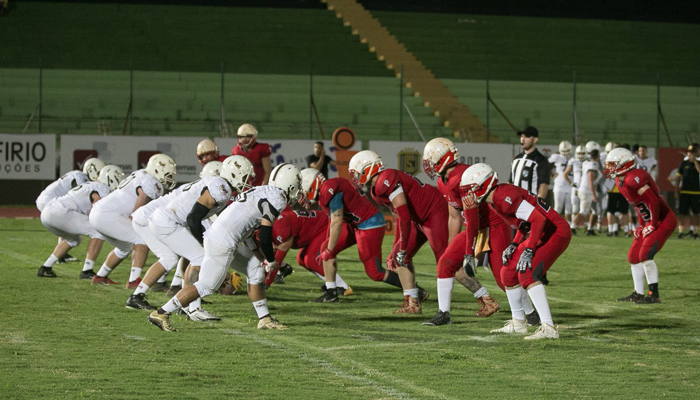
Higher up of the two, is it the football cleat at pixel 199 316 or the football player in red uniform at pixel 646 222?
the football player in red uniform at pixel 646 222

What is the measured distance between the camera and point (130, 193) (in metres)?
10.2

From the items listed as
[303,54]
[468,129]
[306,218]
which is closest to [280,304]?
[306,218]

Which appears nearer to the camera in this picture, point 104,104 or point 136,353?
point 136,353

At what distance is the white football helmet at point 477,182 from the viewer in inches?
288

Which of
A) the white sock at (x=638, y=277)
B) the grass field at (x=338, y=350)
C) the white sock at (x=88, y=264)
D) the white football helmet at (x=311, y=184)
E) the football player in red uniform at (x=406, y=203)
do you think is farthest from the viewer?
the white sock at (x=88, y=264)

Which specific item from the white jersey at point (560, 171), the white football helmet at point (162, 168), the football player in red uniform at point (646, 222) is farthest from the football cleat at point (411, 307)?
the white jersey at point (560, 171)

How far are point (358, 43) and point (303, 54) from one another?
2.25 meters

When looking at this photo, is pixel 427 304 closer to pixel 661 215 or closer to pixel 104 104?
pixel 661 215

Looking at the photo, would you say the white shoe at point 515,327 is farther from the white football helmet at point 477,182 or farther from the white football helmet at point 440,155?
the white football helmet at point 440,155

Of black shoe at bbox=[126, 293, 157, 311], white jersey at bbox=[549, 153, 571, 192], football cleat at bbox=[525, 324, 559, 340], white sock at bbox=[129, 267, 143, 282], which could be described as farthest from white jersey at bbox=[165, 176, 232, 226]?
white jersey at bbox=[549, 153, 571, 192]

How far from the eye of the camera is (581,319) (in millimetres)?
8586

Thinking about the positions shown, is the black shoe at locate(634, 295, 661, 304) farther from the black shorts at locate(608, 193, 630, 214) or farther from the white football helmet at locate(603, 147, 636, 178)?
the black shorts at locate(608, 193, 630, 214)

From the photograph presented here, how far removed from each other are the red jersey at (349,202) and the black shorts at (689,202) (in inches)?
432

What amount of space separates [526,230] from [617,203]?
39.0ft
